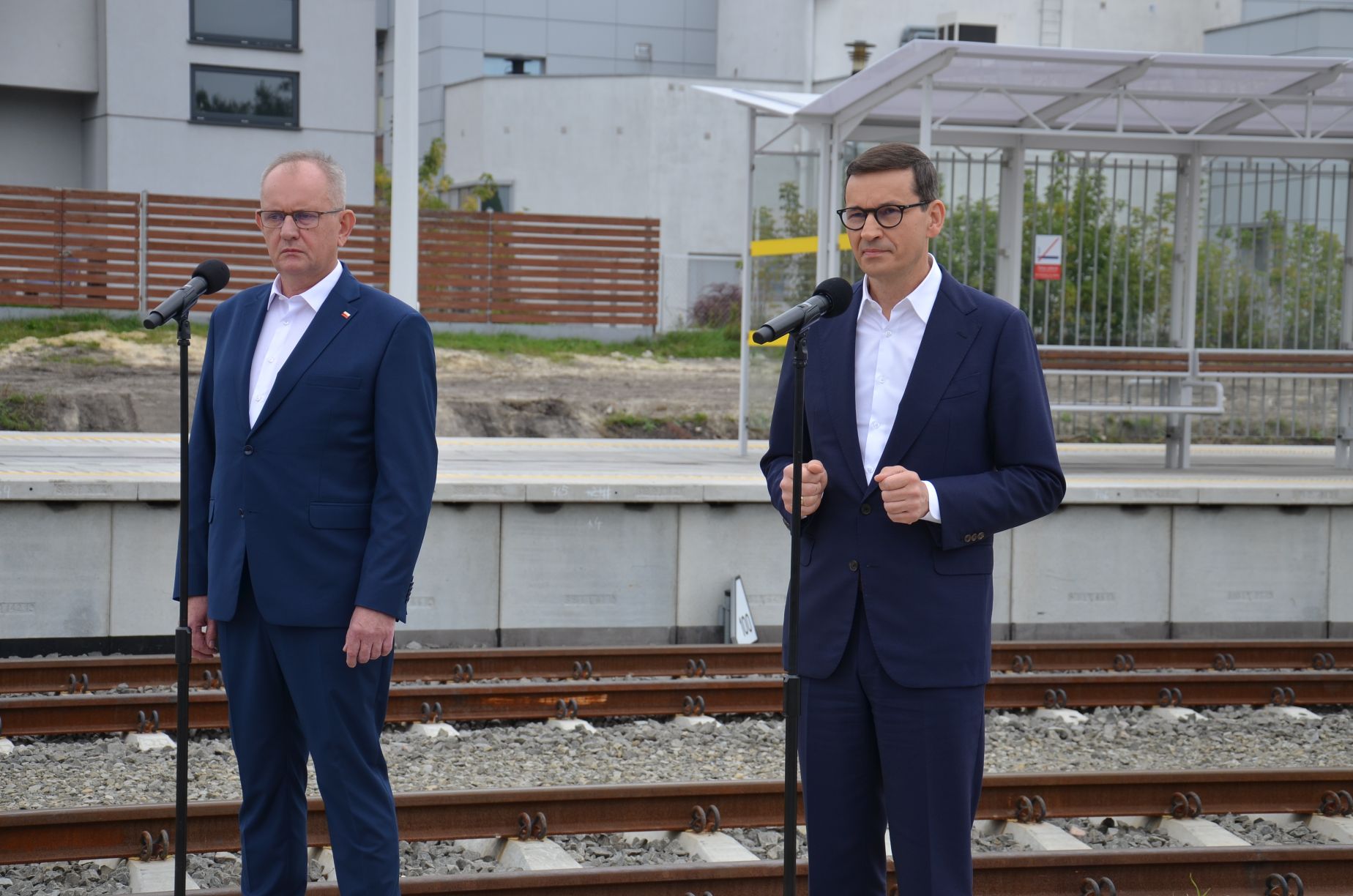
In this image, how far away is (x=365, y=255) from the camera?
1021 inches

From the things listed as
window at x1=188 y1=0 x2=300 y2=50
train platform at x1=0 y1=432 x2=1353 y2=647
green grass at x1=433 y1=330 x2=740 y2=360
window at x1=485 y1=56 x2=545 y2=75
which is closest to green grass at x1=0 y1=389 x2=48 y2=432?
train platform at x1=0 y1=432 x2=1353 y2=647

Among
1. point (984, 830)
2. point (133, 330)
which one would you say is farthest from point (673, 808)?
point (133, 330)

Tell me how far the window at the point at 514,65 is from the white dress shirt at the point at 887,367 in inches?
1527

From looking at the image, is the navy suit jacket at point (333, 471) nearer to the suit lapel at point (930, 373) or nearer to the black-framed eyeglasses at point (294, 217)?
the black-framed eyeglasses at point (294, 217)

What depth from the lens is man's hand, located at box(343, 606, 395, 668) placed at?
415 centimetres

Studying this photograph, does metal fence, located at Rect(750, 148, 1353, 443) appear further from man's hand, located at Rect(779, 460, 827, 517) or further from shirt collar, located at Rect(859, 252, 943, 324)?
man's hand, located at Rect(779, 460, 827, 517)

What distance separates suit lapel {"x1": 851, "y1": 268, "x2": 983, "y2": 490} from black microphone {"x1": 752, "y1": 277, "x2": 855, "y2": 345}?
0.72 feet

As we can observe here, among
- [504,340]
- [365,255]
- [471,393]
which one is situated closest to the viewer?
[471,393]

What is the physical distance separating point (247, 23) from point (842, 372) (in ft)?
89.5

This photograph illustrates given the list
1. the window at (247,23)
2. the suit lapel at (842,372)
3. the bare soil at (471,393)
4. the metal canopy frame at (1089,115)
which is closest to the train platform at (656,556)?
the metal canopy frame at (1089,115)

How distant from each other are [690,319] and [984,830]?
24.0 meters

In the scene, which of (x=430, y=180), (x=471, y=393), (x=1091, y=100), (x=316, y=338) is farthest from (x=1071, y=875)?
(x=430, y=180)

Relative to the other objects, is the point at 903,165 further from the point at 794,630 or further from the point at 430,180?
the point at 430,180

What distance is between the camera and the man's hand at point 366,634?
415 centimetres
